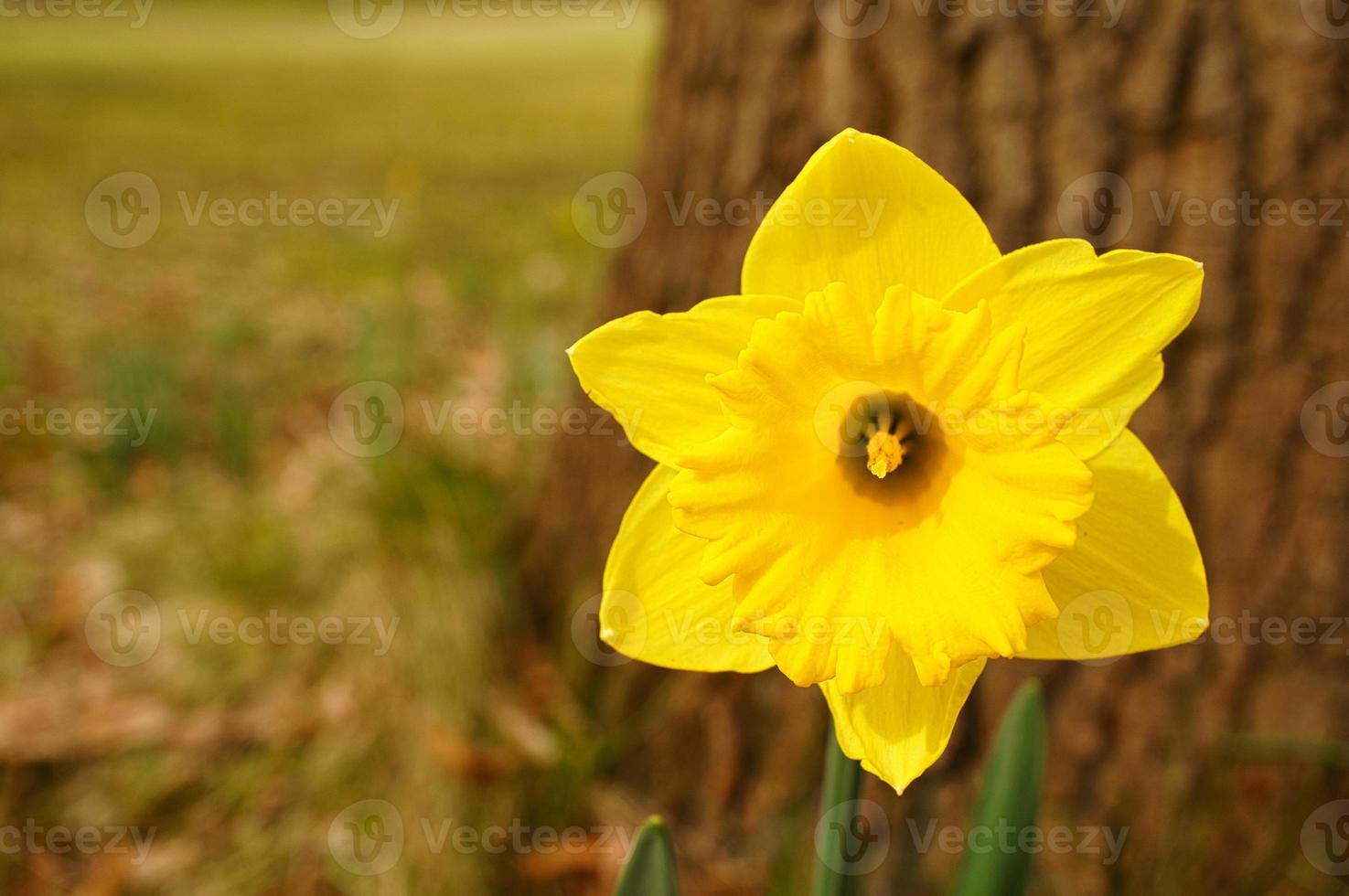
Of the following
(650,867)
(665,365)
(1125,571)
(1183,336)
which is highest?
(1183,336)

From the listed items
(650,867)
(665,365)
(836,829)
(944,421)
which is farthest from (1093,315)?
(650,867)

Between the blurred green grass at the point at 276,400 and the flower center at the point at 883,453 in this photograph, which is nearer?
the flower center at the point at 883,453

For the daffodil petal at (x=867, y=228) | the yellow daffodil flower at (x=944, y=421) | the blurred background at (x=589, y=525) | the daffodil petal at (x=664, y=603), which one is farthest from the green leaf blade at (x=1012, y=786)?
the blurred background at (x=589, y=525)

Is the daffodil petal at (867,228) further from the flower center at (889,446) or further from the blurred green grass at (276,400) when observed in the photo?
the blurred green grass at (276,400)

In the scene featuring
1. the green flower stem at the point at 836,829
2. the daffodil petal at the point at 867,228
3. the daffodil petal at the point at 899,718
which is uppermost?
the daffodil petal at the point at 867,228

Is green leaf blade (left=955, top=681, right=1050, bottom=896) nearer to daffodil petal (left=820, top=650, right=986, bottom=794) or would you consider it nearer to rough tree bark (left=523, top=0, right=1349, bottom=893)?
daffodil petal (left=820, top=650, right=986, bottom=794)

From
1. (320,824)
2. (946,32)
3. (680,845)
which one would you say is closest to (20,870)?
(320,824)

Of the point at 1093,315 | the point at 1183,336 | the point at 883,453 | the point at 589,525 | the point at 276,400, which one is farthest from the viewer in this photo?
the point at 276,400

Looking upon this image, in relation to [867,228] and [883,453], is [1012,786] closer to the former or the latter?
[883,453]
